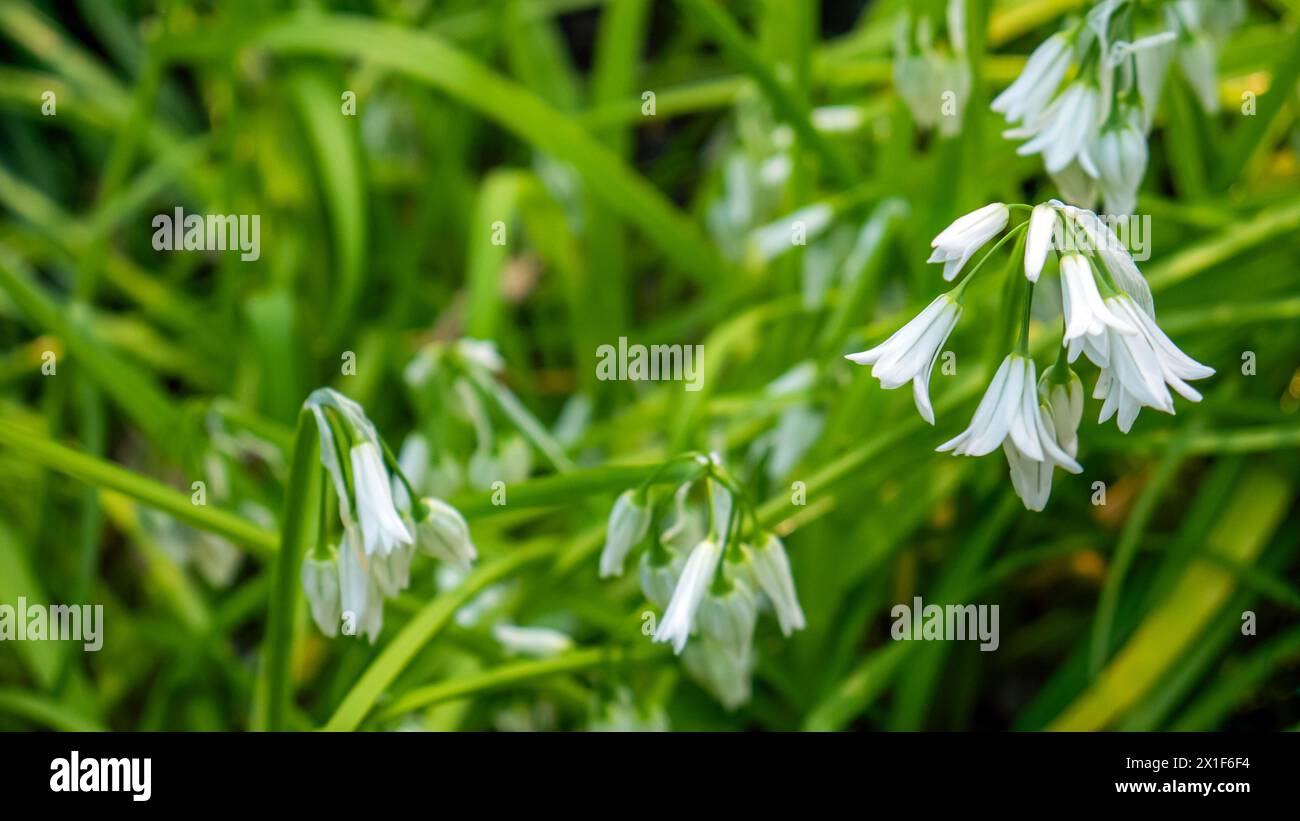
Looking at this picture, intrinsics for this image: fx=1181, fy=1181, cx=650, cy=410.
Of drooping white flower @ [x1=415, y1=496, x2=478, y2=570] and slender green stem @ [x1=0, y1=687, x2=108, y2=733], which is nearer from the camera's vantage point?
drooping white flower @ [x1=415, y1=496, x2=478, y2=570]

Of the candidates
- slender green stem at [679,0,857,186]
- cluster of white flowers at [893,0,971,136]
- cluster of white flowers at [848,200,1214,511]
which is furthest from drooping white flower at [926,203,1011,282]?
slender green stem at [679,0,857,186]


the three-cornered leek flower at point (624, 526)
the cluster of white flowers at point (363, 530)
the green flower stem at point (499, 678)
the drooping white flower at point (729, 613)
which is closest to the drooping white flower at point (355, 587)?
the cluster of white flowers at point (363, 530)

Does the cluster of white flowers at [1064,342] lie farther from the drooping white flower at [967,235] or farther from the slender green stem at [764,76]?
the slender green stem at [764,76]

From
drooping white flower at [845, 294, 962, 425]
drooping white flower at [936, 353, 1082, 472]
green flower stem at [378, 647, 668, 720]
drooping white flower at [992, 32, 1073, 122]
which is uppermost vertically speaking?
drooping white flower at [992, 32, 1073, 122]

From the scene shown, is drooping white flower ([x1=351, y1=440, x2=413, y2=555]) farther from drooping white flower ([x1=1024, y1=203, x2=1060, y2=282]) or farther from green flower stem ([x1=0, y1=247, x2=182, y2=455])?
green flower stem ([x1=0, y1=247, x2=182, y2=455])

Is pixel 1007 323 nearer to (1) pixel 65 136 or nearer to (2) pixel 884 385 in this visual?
(2) pixel 884 385

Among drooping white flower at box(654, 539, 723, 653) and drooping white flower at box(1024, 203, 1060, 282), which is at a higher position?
drooping white flower at box(1024, 203, 1060, 282)
